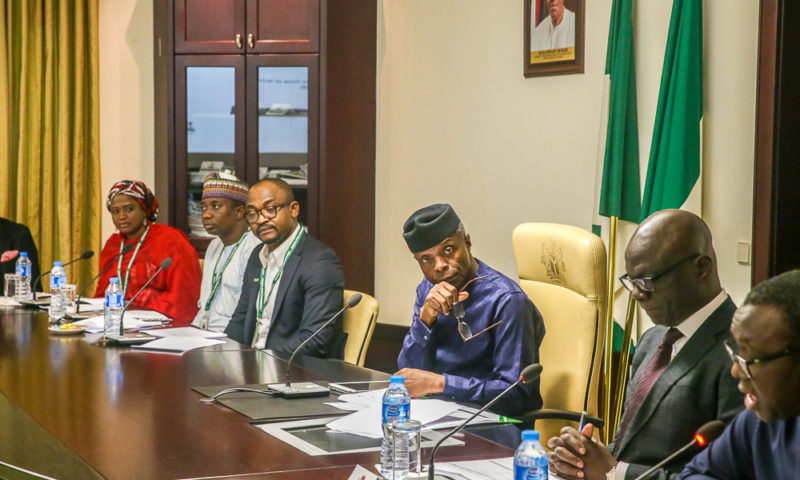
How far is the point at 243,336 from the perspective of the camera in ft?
13.0

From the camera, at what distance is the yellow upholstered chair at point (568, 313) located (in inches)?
112

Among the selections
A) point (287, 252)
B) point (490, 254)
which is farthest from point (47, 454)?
point (490, 254)

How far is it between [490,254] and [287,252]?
4.27ft

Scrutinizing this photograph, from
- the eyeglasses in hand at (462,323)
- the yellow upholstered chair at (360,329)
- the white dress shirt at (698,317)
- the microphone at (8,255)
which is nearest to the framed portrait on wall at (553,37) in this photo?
the yellow upholstered chair at (360,329)

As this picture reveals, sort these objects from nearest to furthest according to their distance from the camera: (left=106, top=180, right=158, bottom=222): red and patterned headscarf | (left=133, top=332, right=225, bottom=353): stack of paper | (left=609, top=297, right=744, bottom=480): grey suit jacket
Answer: (left=609, top=297, right=744, bottom=480): grey suit jacket < (left=133, top=332, right=225, bottom=353): stack of paper < (left=106, top=180, right=158, bottom=222): red and patterned headscarf

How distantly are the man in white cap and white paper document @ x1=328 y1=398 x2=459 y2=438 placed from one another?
2148mm

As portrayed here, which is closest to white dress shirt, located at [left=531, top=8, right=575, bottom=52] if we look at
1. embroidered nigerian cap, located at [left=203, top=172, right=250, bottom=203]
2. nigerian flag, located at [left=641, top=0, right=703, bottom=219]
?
nigerian flag, located at [left=641, top=0, right=703, bottom=219]

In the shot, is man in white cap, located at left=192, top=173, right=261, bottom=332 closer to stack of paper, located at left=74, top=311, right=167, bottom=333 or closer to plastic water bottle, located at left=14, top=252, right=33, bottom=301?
stack of paper, located at left=74, top=311, right=167, bottom=333

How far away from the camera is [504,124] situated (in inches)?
184

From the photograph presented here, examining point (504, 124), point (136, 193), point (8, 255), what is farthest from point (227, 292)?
point (504, 124)

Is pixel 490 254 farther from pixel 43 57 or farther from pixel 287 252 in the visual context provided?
pixel 43 57

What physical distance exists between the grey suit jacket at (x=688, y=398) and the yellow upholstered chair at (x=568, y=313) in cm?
78

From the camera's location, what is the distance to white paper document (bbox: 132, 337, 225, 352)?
3.18 m

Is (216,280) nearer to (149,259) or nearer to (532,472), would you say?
(149,259)
